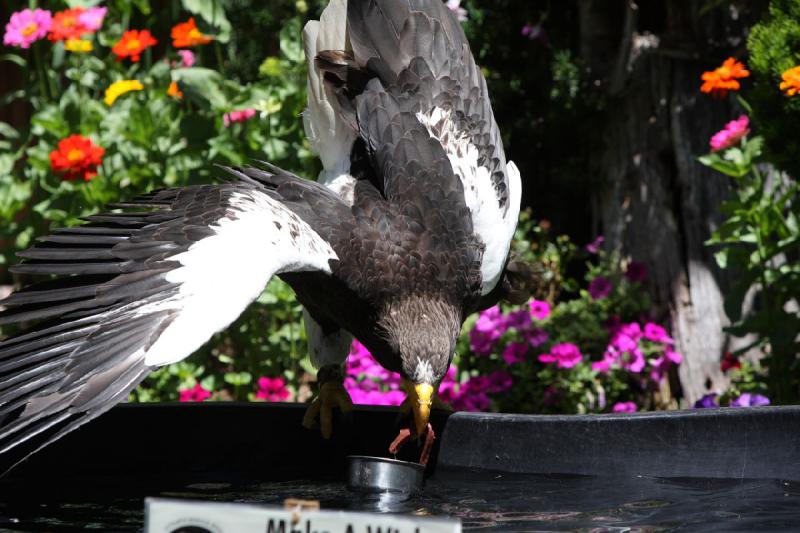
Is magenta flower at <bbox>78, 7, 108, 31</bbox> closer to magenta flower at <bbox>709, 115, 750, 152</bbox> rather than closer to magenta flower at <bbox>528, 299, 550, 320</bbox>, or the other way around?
magenta flower at <bbox>528, 299, 550, 320</bbox>

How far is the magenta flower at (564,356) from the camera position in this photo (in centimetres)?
450

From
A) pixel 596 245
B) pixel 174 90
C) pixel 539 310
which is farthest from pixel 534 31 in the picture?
pixel 174 90

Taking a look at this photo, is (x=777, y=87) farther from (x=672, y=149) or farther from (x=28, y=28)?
(x=28, y=28)

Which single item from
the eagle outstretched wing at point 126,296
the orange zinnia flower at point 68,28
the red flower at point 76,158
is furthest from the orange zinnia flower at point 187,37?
the eagle outstretched wing at point 126,296

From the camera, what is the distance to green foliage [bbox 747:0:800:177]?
138 inches

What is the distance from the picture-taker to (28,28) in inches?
177

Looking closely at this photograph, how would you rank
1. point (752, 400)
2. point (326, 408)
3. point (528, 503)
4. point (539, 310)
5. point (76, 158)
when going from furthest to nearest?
1. point (539, 310)
2. point (76, 158)
3. point (752, 400)
4. point (326, 408)
5. point (528, 503)

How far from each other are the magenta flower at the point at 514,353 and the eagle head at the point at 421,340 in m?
1.51

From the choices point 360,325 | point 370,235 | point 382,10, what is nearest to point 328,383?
point 360,325

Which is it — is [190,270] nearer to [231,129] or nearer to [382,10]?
[382,10]

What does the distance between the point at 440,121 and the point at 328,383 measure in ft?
3.14

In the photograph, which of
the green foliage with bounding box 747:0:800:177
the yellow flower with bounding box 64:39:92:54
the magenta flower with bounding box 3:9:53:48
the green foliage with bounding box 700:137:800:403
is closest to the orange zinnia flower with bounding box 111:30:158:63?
the yellow flower with bounding box 64:39:92:54

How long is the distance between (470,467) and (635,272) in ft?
7.68

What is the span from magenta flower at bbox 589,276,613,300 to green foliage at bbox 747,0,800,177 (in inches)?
56.3
